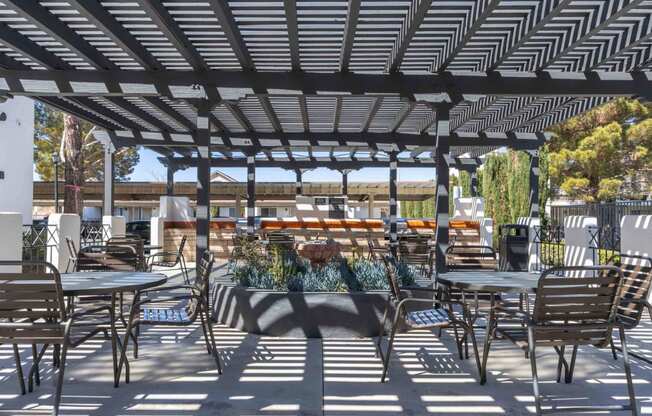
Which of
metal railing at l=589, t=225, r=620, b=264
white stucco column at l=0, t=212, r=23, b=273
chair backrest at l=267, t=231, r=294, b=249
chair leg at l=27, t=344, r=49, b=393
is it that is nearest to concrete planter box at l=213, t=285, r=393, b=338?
chair leg at l=27, t=344, r=49, b=393

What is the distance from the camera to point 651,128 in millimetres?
15484

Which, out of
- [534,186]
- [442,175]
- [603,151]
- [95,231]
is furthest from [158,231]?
[603,151]

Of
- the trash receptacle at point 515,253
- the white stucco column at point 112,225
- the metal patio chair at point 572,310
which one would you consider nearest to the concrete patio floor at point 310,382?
the metal patio chair at point 572,310

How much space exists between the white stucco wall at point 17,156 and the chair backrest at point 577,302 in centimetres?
1385

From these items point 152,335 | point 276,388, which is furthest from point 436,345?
point 152,335

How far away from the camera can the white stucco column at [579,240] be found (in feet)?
25.2

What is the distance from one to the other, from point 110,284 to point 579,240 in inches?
275

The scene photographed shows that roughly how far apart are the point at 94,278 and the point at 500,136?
984 cm

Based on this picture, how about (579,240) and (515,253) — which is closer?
(579,240)

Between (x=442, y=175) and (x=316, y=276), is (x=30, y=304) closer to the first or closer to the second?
(x=316, y=276)

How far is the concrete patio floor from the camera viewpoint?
3.03m

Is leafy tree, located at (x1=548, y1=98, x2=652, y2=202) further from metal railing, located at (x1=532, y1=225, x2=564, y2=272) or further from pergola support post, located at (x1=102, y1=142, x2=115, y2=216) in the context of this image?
pergola support post, located at (x1=102, y1=142, x2=115, y2=216)

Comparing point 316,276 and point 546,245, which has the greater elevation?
point 316,276

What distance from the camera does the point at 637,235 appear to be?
21.0 feet
